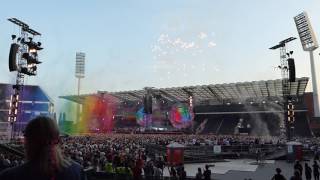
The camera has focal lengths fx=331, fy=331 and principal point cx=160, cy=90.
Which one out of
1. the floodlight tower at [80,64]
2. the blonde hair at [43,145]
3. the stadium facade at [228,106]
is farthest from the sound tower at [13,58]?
the floodlight tower at [80,64]

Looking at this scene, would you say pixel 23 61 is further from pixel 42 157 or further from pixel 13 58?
pixel 42 157

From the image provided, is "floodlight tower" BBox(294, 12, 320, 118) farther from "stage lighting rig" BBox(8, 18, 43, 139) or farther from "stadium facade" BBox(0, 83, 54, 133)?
"stadium facade" BBox(0, 83, 54, 133)

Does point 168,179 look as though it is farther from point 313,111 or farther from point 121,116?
point 121,116

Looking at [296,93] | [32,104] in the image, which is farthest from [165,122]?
[32,104]

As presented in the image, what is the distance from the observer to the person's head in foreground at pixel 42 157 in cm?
197

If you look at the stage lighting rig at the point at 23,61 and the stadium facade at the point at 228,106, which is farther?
the stadium facade at the point at 228,106

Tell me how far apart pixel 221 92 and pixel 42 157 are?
8164 cm

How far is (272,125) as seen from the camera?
76.0 meters

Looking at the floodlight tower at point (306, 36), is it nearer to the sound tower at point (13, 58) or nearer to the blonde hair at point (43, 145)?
the sound tower at point (13, 58)

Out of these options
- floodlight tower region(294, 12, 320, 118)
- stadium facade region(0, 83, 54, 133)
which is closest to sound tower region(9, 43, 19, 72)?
floodlight tower region(294, 12, 320, 118)

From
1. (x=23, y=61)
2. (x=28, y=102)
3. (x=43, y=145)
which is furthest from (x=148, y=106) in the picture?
(x=43, y=145)

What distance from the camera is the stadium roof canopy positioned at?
71062mm

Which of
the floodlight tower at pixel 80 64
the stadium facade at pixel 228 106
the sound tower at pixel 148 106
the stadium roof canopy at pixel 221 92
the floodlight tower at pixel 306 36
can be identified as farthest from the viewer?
the floodlight tower at pixel 80 64

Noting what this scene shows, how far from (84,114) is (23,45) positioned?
6779 centimetres
